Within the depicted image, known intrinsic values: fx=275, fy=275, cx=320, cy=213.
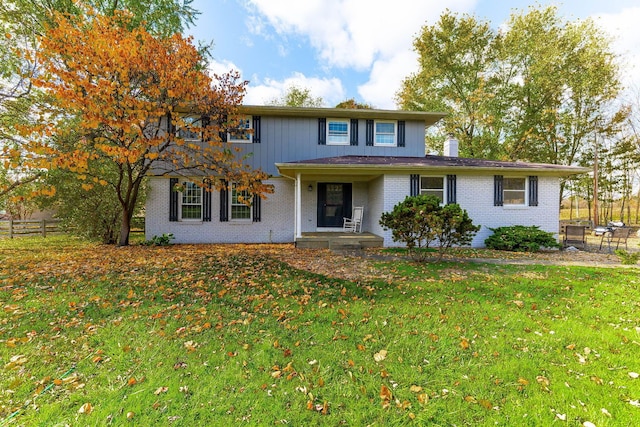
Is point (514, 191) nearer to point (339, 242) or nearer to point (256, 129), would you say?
point (339, 242)

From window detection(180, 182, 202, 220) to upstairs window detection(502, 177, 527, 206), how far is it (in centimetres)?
1218

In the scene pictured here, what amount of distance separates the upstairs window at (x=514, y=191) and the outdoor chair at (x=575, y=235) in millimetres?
1850

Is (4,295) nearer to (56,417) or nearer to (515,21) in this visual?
(56,417)

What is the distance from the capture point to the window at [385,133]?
484 inches

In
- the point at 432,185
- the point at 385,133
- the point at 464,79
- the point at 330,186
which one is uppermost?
the point at 464,79

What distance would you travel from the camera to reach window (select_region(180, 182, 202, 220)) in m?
11.5

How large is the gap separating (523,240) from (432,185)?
356 centimetres

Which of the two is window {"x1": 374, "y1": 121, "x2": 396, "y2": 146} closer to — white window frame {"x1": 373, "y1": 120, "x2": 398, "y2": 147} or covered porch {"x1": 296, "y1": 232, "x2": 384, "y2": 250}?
white window frame {"x1": 373, "y1": 120, "x2": 398, "y2": 147}

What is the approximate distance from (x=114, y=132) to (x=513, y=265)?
12320 mm

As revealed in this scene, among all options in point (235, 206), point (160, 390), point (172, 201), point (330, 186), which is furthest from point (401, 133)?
point (160, 390)

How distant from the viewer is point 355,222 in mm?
11336

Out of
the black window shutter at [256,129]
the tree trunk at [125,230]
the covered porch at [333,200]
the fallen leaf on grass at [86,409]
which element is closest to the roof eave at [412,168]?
the covered porch at [333,200]

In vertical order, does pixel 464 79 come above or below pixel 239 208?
above

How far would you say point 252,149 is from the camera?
38.1 ft
